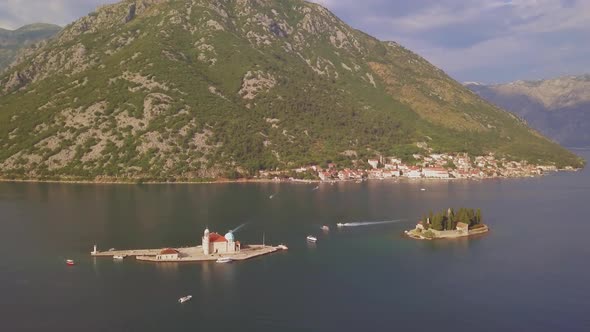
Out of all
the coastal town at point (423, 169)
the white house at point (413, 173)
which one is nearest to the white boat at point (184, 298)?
the coastal town at point (423, 169)

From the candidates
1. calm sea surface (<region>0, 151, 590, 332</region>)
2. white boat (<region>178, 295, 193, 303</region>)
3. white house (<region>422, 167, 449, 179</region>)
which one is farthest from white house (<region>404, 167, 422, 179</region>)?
white boat (<region>178, 295, 193, 303</region>)

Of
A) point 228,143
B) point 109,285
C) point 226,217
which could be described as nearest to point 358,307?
point 109,285

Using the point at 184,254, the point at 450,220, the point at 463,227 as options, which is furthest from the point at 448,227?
the point at 184,254

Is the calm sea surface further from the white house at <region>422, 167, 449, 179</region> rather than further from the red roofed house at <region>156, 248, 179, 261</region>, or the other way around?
the white house at <region>422, 167, 449, 179</region>

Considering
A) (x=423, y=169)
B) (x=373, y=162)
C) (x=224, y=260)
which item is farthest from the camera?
(x=373, y=162)

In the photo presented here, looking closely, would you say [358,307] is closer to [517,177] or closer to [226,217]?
[226,217]

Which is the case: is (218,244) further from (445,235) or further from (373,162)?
(373,162)

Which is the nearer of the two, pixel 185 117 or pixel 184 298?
pixel 184 298
